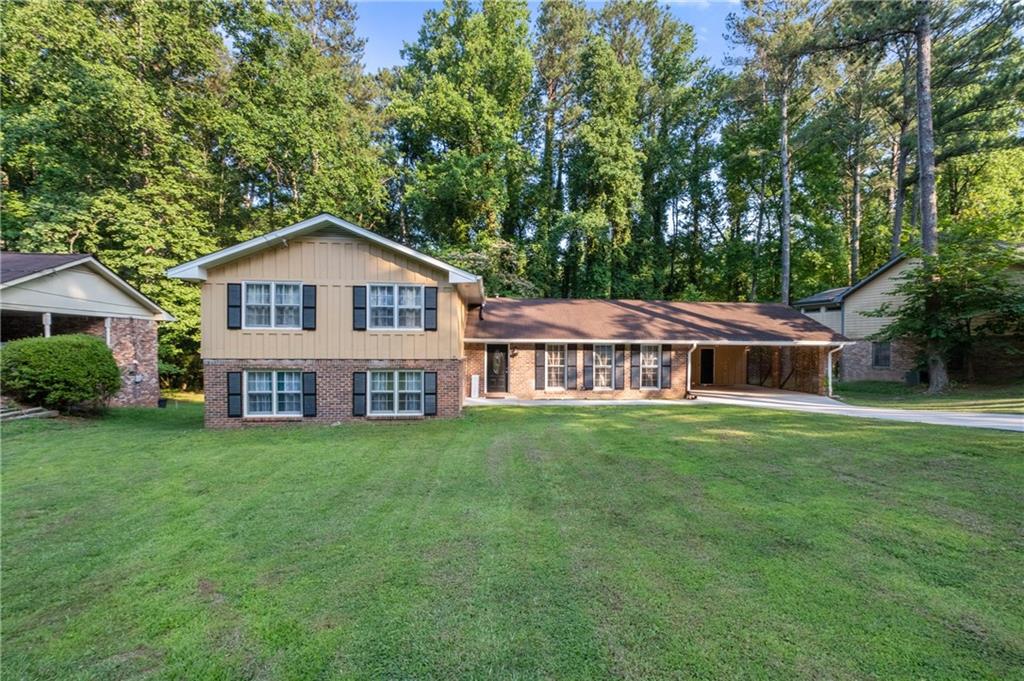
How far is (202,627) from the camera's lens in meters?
3.19

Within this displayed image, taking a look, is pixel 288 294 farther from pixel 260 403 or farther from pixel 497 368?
pixel 497 368

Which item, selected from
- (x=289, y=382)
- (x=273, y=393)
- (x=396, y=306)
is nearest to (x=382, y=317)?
(x=396, y=306)

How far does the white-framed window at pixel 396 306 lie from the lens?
11828mm

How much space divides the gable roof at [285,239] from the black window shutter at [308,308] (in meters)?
1.34

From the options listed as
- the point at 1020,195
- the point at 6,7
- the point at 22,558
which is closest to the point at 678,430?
the point at 22,558

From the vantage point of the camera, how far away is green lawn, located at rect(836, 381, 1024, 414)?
11.9 meters

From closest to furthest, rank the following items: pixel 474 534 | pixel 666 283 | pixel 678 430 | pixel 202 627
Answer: pixel 202 627, pixel 474 534, pixel 678 430, pixel 666 283

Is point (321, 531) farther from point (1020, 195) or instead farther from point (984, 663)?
point (1020, 195)

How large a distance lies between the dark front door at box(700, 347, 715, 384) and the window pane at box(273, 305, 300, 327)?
52.5ft

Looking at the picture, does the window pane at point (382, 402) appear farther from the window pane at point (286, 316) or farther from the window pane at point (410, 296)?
the window pane at point (286, 316)

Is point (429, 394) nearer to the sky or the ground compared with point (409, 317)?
nearer to the ground

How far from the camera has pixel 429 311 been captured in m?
12.0

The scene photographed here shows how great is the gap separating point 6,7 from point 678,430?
28.2 m

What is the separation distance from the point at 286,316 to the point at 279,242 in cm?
185
